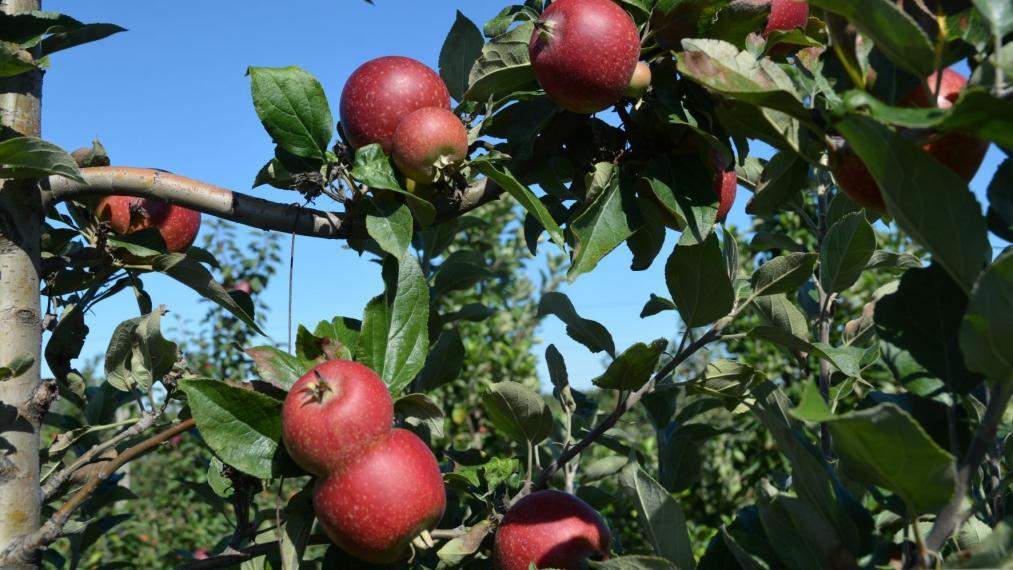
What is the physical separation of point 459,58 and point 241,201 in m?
0.37

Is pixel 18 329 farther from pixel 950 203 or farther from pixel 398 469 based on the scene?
pixel 950 203

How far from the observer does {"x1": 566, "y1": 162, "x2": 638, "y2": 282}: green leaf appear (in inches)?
38.8

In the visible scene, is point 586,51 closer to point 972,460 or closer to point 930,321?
point 930,321

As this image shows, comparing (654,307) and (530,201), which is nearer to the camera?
(530,201)

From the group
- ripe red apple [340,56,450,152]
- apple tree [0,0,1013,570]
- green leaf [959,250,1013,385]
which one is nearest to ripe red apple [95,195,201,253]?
→ apple tree [0,0,1013,570]

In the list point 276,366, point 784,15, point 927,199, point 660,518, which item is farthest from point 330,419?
point 784,15

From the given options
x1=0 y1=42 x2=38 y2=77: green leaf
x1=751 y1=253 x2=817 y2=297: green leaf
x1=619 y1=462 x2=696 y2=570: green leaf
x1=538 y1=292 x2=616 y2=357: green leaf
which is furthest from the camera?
x1=538 y1=292 x2=616 y2=357: green leaf

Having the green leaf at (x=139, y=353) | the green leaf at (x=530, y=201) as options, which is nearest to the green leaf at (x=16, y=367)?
the green leaf at (x=139, y=353)

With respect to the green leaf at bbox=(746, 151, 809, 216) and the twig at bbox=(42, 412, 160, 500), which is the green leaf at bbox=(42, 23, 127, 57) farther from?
the green leaf at bbox=(746, 151, 809, 216)

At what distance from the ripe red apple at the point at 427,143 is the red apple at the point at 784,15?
40 cm

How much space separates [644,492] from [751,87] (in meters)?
0.47

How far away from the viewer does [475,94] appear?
1.12 m

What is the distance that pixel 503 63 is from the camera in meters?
1.10

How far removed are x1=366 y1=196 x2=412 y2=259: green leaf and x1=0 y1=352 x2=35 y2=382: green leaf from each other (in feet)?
1.66
